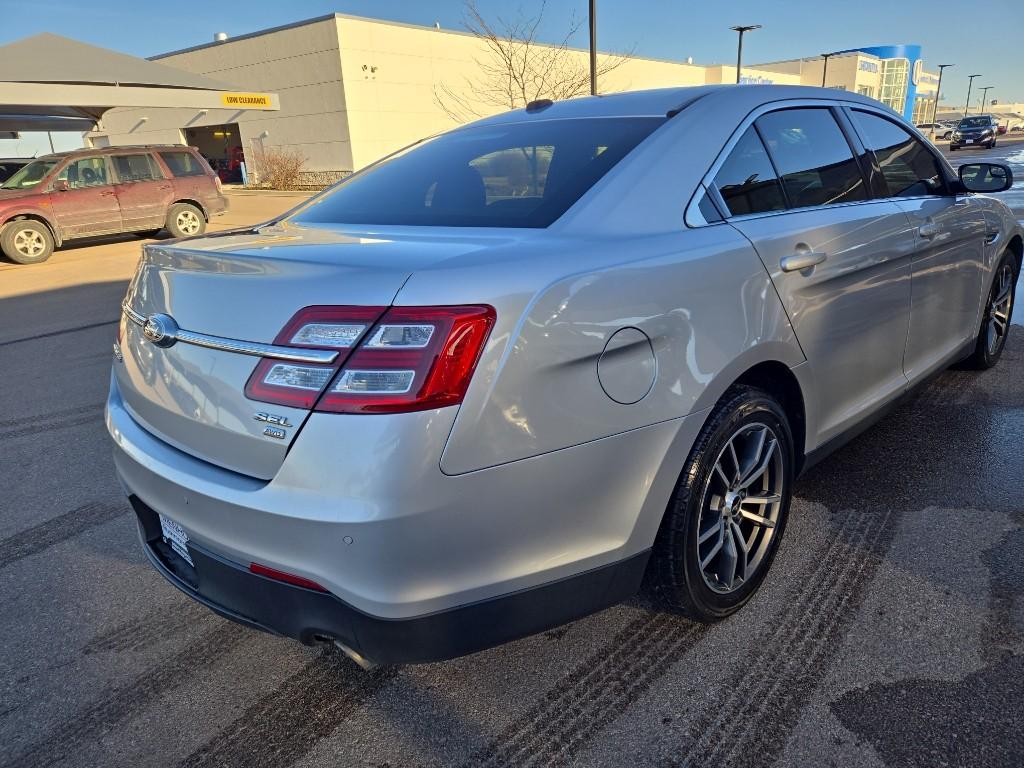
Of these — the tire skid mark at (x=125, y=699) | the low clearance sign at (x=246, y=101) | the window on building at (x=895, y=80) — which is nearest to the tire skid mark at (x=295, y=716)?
the tire skid mark at (x=125, y=699)

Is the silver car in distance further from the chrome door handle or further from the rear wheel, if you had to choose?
the rear wheel

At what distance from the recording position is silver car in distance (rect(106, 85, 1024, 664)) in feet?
5.38

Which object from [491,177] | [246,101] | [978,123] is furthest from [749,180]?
[978,123]

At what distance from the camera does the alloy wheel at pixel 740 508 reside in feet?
7.64

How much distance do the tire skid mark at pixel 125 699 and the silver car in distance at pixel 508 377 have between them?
374mm

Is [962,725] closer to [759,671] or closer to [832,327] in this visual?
[759,671]

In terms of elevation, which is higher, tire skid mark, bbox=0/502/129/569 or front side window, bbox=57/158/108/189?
front side window, bbox=57/158/108/189

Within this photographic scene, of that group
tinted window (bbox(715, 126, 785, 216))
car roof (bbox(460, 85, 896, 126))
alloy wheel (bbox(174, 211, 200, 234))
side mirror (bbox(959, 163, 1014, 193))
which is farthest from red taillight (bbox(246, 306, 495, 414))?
alloy wheel (bbox(174, 211, 200, 234))

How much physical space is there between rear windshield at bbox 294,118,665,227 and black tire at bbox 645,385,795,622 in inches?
31.2

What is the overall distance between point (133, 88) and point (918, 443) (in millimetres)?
19152

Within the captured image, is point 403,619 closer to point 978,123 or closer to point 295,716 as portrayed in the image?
point 295,716

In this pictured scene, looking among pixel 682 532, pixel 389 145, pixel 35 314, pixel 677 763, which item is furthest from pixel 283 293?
pixel 389 145

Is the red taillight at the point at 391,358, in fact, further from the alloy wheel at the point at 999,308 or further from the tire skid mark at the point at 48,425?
the alloy wheel at the point at 999,308

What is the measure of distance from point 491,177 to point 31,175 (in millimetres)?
14702
